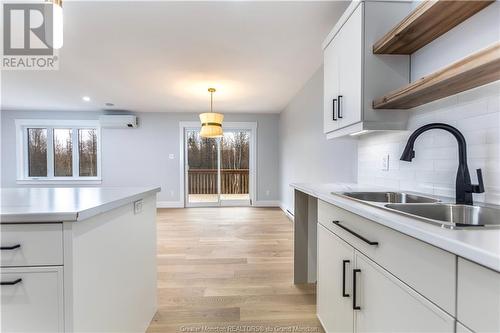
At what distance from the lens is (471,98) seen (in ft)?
3.79

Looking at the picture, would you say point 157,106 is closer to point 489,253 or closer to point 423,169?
point 423,169

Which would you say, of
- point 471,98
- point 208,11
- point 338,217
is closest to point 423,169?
point 471,98

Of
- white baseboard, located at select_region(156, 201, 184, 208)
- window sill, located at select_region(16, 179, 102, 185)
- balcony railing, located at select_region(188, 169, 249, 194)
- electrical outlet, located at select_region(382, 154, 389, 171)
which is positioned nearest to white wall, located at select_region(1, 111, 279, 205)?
white baseboard, located at select_region(156, 201, 184, 208)

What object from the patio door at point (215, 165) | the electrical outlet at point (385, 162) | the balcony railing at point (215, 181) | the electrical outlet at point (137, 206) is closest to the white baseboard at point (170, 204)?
the patio door at point (215, 165)

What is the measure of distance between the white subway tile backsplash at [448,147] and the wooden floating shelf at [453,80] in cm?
7

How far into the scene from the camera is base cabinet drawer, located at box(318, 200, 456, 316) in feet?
2.12

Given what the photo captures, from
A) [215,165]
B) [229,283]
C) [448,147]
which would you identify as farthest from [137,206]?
[215,165]

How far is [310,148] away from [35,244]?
3286mm

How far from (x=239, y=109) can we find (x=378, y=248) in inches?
202

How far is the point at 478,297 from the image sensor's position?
21.9 inches

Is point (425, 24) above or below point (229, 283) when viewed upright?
above

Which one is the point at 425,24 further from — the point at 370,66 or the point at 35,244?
the point at 35,244

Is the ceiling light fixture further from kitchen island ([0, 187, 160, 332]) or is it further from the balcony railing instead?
the balcony railing

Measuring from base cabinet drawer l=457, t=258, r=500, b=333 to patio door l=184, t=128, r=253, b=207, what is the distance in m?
5.74
